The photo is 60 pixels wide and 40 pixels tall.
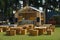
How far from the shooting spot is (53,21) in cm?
3866

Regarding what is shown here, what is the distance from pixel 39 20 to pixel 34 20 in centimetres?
115

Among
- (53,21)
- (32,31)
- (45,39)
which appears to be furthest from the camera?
(53,21)

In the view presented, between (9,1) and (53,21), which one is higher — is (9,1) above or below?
above

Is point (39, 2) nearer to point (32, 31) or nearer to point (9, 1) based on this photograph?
point (9, 1)

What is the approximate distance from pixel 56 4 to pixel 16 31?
25732 millimetres

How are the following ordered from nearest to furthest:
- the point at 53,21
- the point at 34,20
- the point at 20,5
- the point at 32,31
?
1. the point at 32,31
2. the point at 34,20
3. the point at 53,21
4. the point at 20,5

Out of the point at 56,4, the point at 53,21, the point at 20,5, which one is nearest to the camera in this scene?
the point at 53,21

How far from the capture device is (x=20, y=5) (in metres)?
48.8

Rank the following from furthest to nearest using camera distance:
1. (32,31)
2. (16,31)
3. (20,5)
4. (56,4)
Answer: (20,5)
(56,4)
(16,31)
(32,31)

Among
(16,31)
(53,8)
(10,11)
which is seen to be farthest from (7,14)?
(16,31)

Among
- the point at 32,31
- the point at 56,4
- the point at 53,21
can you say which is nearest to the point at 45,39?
the point at 32,31

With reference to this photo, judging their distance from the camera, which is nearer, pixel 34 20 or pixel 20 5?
pixel 34 20

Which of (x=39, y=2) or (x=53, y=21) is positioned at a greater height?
(x=39, y=2)

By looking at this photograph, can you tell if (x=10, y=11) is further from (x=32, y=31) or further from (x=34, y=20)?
(x=32, y=31)
